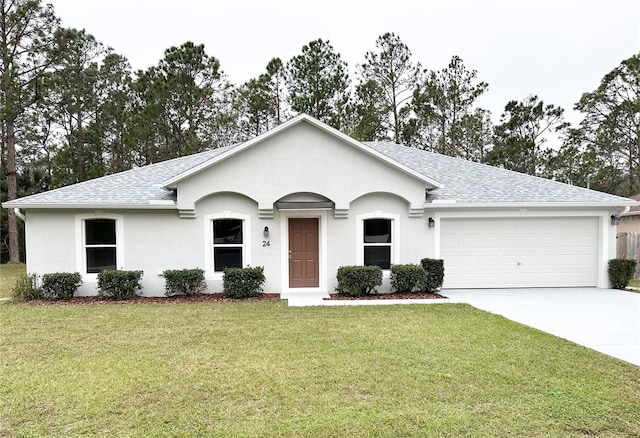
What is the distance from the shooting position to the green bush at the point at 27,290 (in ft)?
35.8

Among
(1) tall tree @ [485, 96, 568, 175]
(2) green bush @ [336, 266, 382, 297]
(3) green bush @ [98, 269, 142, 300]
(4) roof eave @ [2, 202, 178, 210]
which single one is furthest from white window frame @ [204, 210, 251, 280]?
(1) tall tree @ [485, 96, 568, 175]

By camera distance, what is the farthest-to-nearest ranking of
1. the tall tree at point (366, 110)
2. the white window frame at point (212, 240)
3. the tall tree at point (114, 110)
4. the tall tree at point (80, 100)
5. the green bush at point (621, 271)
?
the tall tree at point (114, 110)
the tall tree at point (80, 100)
the tall tree at point (366, 110)
the green bush at point (621, 271)
the white window frame at point (212, 240)

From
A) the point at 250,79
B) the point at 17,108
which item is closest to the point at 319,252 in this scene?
the point at 250,79

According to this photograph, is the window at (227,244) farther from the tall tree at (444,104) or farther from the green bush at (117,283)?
the tall tree at (444,104)

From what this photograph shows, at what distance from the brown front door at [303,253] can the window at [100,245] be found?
5144mm

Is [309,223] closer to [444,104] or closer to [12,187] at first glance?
[444,104]

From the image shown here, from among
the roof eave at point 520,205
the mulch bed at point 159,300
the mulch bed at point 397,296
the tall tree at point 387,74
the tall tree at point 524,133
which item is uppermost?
the tall tree at point 387,74

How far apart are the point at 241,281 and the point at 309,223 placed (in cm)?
265

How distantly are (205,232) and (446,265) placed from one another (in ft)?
24.3

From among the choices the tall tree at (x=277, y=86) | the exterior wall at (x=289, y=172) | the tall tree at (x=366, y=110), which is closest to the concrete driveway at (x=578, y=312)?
the exterior wall at (x=289, y=172)

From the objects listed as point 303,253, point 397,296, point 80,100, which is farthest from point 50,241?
point 80,100

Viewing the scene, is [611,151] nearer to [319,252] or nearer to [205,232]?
[319,252]

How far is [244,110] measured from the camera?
25047 mm

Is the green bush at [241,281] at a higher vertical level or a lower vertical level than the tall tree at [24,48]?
lower
